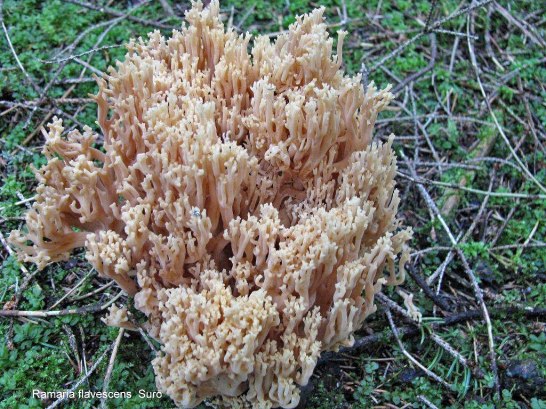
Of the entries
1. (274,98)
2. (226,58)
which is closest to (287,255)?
A: (274,98)

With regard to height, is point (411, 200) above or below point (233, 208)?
below

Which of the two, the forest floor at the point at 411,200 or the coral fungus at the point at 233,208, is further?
the forest floor at the point at 411,200

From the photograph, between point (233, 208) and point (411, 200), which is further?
point (411, 200)

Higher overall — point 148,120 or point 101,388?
point 148,120

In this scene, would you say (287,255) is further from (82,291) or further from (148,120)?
(82,291)
